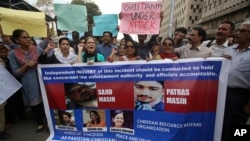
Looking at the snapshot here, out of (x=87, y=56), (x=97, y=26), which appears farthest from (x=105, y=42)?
(x=87, y=56)

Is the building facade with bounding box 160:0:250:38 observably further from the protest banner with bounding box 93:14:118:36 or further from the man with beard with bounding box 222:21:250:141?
the man with beard with bounding box 222:21:250:141

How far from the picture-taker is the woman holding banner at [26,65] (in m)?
4.05

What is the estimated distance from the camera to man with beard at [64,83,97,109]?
324cm

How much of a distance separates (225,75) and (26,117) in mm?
4180

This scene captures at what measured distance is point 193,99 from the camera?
2838 millimetres

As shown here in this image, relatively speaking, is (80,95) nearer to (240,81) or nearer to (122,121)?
(122,121)

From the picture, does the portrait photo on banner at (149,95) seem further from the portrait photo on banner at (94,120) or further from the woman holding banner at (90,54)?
the woman holding banner at (90,54)

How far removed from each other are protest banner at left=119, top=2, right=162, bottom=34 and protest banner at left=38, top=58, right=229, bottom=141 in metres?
1.48

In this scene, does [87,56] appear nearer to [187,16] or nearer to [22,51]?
[22,51]

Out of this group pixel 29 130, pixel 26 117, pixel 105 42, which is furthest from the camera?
pixel 105 42

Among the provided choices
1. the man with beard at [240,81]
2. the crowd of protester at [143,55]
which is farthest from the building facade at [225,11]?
the man with beard at [240,81]

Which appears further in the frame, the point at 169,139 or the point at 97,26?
the point at 97,26

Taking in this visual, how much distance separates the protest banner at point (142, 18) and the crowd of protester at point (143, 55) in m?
0.27

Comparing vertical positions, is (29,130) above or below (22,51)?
below
